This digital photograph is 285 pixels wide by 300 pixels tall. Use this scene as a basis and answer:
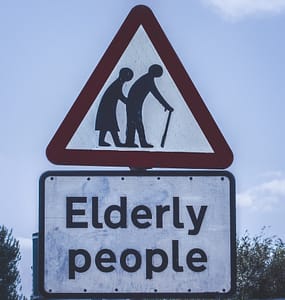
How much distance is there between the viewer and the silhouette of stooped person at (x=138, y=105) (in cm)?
358

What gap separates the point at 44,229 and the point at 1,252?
170 ft

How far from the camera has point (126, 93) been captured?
362cm

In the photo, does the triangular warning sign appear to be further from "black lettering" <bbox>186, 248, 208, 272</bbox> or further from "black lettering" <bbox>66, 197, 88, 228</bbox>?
"black lettering" <bbox>186, 248, 208, 272</bbox>

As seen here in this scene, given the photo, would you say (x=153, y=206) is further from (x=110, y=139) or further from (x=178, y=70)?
(x=178, y=70)

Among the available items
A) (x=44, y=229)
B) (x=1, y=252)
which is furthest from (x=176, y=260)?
(x=1, y=252)

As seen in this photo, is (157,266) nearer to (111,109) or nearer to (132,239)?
(132,239)

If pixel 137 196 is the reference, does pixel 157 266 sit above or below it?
below

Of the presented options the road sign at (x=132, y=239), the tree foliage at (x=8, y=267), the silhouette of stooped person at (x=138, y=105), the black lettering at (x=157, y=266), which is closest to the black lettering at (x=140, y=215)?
the road sign at (x=132, y=239)

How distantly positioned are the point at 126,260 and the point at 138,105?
0.54 m

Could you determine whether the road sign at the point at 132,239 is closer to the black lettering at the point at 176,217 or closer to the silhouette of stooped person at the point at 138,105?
the black lettering at the point at 176,217

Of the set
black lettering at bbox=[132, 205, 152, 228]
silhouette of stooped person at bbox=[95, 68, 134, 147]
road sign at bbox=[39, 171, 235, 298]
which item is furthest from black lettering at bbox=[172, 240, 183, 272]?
silhouette of stooped person at bbox=[95, 68, 134, 147]

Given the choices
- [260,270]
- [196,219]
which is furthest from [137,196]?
[260,270]

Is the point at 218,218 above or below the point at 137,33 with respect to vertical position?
below

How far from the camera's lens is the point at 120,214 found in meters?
3.53
